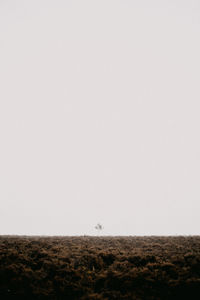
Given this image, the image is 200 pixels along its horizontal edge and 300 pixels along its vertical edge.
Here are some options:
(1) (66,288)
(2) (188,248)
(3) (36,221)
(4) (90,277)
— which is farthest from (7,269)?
(3) (36,221)

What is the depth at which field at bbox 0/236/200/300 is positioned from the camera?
754 centimetres

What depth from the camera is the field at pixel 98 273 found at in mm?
7535

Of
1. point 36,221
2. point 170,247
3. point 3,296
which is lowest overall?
point 36,221

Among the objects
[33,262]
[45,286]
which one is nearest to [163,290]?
[45,286]

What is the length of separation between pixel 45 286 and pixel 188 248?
8.86m

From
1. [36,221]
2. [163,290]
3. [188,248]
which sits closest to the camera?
[163,290]

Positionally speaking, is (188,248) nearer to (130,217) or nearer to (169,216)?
(130,217)

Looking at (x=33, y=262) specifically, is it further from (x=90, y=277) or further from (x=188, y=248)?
(x=188, y=248)

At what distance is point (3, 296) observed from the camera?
7.29m

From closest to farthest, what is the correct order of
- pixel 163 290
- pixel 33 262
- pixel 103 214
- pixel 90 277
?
pixel 163 290, pixel 90 277, pixel 33 262, pixel 103 214

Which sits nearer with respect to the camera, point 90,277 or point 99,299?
point 99,299

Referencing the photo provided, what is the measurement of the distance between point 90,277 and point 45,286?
2.03m

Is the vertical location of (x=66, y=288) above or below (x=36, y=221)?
above

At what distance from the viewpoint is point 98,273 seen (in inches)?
344
